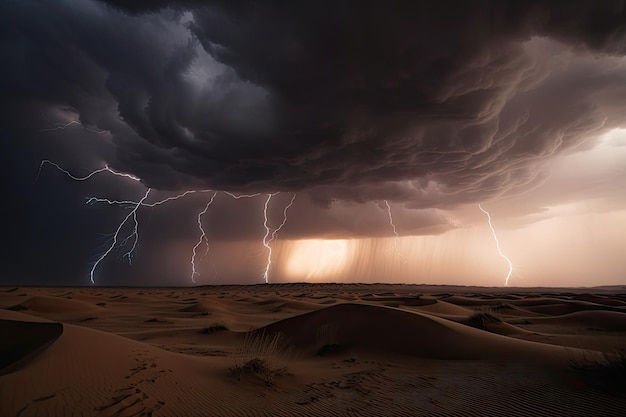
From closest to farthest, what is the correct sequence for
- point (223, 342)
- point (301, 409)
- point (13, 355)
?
point (301, 409)
point (13, 355)
point (223, 342)

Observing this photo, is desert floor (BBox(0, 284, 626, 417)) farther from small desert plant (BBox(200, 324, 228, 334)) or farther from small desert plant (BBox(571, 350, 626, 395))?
small desert plant (BBox(200, 324, 228, 334))

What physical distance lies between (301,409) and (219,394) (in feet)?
4.18

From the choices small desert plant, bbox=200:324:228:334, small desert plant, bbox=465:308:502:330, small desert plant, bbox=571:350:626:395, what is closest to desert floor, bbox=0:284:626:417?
small desert plant, bbox=571:350:626:395

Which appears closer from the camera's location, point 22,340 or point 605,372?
point 605,372

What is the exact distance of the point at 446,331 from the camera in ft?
27.2

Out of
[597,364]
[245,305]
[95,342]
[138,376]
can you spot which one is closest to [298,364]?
[138,376]

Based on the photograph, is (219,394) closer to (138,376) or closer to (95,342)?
(138,376)

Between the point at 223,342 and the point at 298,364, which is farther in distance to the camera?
the point at 223,342

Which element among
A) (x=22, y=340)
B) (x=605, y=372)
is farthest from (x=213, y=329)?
(x=605, y=372)

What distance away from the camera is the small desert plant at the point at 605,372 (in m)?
4.38

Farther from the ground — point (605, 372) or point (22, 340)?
point (605, 372)

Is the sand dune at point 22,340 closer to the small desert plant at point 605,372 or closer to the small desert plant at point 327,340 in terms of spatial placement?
the small desert plant at point 327,340

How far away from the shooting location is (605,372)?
4.84m

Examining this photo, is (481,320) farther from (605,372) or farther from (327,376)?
(327,376)
